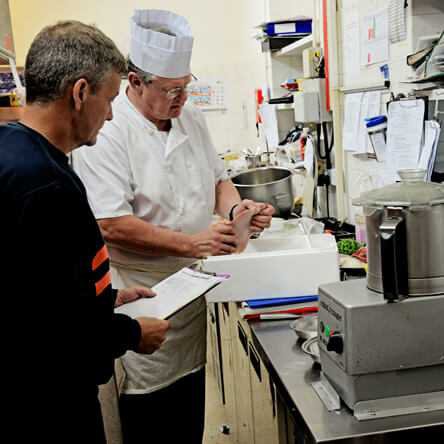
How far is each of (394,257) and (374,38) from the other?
1.49 m

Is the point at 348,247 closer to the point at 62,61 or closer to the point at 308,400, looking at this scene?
the point at 308,400

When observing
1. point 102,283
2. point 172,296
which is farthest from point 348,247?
point 102,283

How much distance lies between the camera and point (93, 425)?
53.6 inches

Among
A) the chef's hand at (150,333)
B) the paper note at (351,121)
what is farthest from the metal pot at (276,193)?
the chef's hand at (150,333)

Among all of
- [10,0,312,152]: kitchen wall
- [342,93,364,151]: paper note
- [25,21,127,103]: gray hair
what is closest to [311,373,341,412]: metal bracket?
[25,21,127,103]: gray hair

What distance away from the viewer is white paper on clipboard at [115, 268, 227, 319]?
156 centimetres

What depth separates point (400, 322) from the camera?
3.59ft

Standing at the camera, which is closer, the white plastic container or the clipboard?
the white plastic container

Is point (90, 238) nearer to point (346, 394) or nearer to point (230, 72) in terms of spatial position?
point (346, 394)

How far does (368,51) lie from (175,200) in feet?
3.38

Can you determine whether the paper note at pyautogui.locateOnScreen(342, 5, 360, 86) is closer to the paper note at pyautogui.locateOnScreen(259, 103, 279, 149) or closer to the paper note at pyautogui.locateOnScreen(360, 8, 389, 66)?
the paper note at pyautogui.locateOnScreen(360, 8, 389, 66)

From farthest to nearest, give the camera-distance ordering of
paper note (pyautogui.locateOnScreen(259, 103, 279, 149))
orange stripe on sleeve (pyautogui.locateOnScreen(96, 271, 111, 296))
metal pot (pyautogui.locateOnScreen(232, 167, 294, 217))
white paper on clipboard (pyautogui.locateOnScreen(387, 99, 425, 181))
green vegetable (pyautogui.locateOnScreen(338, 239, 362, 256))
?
paper note (pyautogui.locateOnScreen(259, 103, 279, 149)) < metal pot (pyautogui.locateOnScreen(232, 167, 294, 217)) < green vegetable (pyautogui.locateOnScreen(338, 239, 362, 256)) < white paper on clipboard (pyautogui.locateOnScreen(387, 99, 425, 181)) < orange stripe on sleeve (pyautogui.locateOnScreen(96, 271, 111, 296))

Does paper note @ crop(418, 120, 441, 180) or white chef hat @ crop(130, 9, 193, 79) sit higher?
white chef hat @ crop(130, 9, 193, 79)

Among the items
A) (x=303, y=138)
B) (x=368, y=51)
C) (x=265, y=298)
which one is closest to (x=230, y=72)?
(x=303, y=138)
